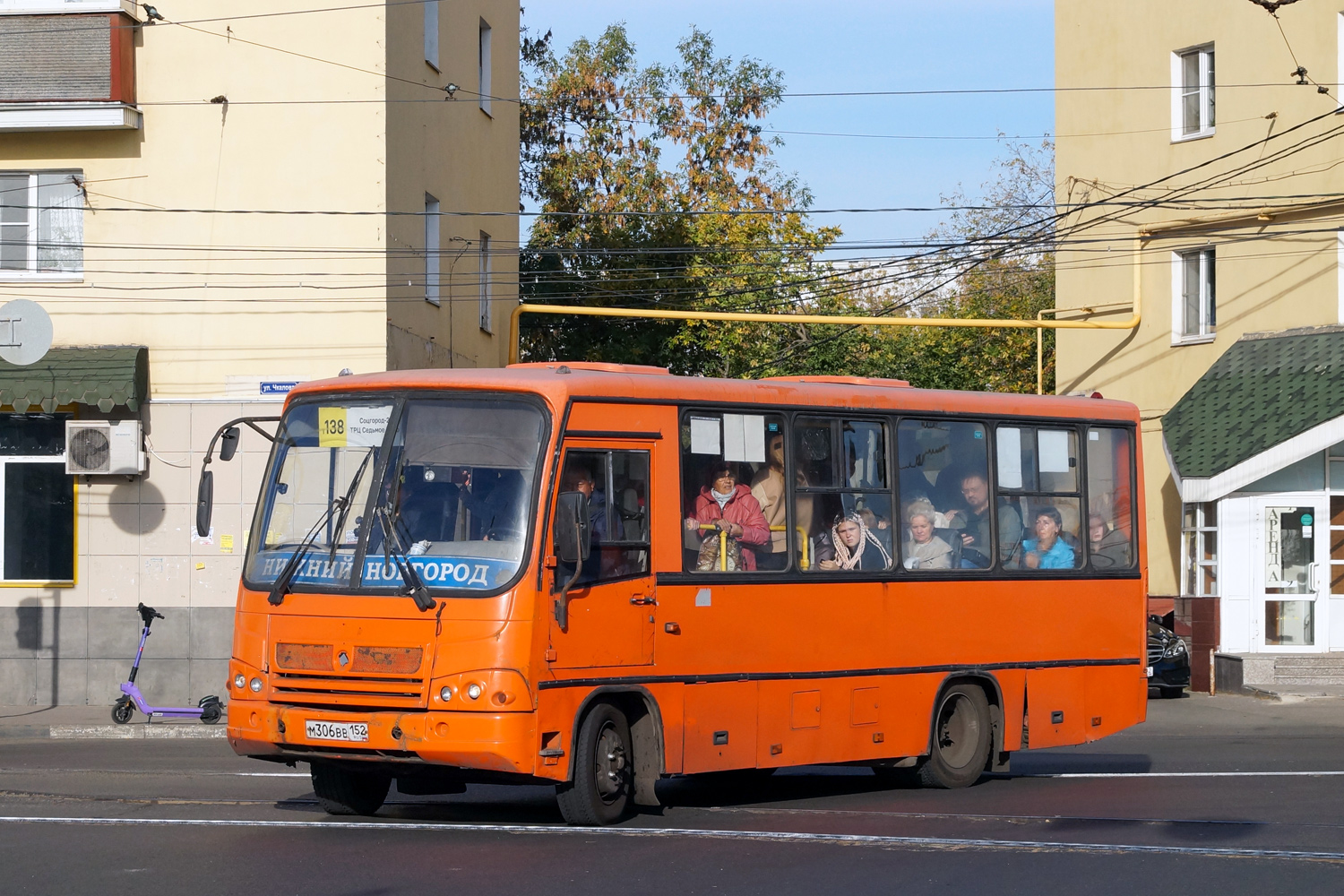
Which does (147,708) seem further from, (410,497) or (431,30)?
(431,30)

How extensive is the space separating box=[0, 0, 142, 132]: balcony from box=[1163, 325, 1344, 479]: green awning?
1567cm

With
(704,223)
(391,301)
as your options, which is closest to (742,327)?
(704,223)

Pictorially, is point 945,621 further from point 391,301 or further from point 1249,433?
point 1249,433

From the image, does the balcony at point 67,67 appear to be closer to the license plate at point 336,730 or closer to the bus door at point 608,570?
the bus door at point 608,570

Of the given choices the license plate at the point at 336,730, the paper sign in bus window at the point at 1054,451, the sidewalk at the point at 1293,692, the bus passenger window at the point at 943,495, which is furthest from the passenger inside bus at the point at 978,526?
the sidewalk at the point at 1293,692

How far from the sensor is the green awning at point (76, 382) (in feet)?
65.9

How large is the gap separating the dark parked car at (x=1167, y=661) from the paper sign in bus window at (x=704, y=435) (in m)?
14.0

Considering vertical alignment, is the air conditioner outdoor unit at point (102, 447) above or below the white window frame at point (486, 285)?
below

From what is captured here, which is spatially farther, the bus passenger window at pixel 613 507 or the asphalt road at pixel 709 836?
the bus passenger window at pixel 613 507

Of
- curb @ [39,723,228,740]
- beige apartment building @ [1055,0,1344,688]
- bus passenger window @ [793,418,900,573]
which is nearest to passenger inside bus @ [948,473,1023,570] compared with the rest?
bus passenger window @ [793,418,900,573]


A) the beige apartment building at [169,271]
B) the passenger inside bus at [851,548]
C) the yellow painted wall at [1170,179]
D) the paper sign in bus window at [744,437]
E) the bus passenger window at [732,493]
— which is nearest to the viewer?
the bus passenger window at [732,493]

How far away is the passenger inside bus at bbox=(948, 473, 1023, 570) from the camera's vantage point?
13.0 meters

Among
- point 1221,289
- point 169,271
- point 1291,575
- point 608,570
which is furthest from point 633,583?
point 1221,289

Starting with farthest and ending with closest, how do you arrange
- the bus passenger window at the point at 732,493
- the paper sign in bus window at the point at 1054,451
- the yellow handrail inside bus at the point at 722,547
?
the paper sign in bus window at the point at 1054,451, the yellow handrail inside bus at the point at 722,547, the bus passenger window at the point at 732,493
